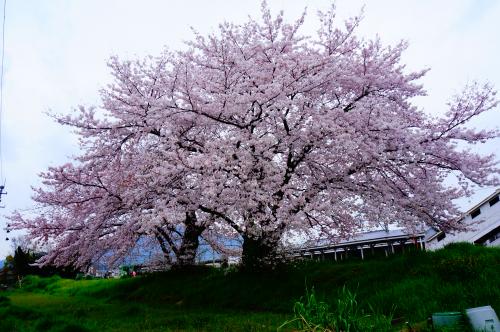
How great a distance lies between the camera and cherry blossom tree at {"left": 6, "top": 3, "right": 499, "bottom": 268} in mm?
12820

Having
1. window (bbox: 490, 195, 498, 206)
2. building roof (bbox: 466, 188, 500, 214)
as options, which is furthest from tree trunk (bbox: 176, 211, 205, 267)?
window (bbox: 490, 195, 498, 206)

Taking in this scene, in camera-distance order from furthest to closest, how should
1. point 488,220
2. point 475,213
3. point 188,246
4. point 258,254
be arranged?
point 475,213 → point 488,220 → point 188,246 → point 258,254

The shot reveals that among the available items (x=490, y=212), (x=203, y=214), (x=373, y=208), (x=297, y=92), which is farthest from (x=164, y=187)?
(x=490, y=212)

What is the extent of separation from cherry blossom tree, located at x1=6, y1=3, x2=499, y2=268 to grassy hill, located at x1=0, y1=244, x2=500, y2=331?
5.15 feet

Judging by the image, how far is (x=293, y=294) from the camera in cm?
1232

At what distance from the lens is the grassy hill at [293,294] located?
8414 mm

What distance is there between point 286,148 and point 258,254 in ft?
13.0

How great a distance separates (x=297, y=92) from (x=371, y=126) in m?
2.75

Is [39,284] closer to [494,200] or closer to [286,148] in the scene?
[286,148]

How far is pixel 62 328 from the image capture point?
7887mm

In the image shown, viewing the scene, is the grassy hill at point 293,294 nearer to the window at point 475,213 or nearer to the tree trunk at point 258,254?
the tree trunk at point 258,254

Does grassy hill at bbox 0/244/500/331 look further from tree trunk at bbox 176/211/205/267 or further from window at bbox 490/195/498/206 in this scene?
window at bbox 490/195/498/206

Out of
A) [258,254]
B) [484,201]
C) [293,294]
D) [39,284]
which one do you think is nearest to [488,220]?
[484,201]

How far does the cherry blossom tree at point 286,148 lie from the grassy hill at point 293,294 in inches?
61.8
